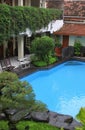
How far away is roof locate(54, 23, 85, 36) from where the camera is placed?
23344mm

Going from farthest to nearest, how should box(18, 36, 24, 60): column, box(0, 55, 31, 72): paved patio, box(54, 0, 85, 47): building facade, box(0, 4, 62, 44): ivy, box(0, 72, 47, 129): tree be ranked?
box(54, 0, 85, 47): building facade → box(18, 36, 24, 60): column → box(0, 55, 31, 72): paved patio → box(0, 4, 62, 44): ivy → box(0, 72, 47, 129): tree

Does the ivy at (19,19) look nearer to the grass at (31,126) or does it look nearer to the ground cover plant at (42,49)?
the ground cover plant at (42,49)

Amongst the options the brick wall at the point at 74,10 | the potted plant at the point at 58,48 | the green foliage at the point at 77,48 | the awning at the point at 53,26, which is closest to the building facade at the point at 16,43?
the awning at the point at 53,26

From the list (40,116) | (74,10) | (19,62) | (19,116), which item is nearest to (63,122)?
(40,116)

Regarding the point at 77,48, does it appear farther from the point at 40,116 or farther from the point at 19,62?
the point at 40,116

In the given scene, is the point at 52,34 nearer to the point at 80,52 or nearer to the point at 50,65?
the point at 80,52

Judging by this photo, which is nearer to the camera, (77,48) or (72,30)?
(77,48)

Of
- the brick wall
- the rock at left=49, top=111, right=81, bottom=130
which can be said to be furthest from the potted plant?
the rock at left=49, top=111, right=81, bottom=130

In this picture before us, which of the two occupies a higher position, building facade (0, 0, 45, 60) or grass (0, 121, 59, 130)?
building facade (0, 0, 45, 60)

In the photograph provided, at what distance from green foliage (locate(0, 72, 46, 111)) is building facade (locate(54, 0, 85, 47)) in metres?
15.7

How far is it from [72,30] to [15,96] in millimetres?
17173

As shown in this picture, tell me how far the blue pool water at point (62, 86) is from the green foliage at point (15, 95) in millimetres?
3967

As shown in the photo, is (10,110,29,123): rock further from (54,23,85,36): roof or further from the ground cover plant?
(54,23,85,36): roof

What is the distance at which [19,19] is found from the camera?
56.5 feet
